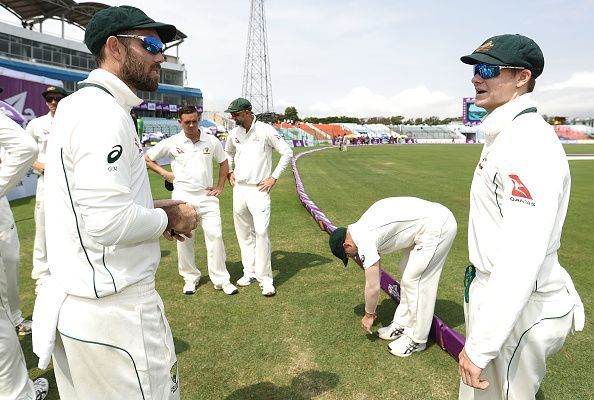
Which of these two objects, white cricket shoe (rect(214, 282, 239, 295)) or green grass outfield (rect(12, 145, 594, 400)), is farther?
white cricket shoe (rect(214, 282, 239, 295))

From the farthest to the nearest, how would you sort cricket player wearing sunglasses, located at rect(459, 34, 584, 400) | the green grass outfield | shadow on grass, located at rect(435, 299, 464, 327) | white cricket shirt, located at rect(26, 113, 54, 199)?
white cricket shirt, located at rect(26, 113, 54, 199) → shadow on grass, located at rect(435, 299, 464, 327) → the green grass outfield → cricket player wearing sunglasses, located at rect(459, 34, 584, 400)

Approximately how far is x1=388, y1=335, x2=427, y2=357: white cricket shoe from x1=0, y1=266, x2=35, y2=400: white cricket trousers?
3044 mm

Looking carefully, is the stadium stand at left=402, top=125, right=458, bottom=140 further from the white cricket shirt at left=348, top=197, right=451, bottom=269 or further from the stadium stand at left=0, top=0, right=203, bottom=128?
the white cricket shirt at left=348, top=197, right=451, bottom=269

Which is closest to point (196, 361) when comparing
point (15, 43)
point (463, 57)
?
point (463, 57)

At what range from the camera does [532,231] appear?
170 centimetres

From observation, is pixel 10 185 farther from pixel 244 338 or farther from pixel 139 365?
pixel 244 338

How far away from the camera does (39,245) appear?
17.1 feet

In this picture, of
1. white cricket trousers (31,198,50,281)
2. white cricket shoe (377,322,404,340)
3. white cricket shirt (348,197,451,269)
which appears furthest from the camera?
white cricket trousers (31,198,50,281)

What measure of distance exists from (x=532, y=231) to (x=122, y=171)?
5.92 feet

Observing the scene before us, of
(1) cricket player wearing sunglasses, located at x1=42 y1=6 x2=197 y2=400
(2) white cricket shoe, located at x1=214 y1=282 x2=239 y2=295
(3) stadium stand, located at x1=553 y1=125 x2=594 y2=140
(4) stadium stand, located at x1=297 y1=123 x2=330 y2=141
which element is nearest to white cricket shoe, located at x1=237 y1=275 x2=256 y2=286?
(2) white cricket shoe, located at x1=214 y1=282 x2=239 y2=295

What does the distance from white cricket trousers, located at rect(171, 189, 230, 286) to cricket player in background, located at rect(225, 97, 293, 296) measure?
0.36 meters

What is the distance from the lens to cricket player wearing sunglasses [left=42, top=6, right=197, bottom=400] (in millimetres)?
1574

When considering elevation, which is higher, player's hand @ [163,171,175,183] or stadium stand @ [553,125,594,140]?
stadium stand @ [553,125,594,140]

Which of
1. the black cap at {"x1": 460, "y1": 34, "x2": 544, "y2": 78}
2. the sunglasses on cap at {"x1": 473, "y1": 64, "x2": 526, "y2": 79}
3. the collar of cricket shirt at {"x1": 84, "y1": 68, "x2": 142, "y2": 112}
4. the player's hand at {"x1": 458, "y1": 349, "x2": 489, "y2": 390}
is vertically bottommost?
the player's hand at {"x1": 458, "y1": 349, "x2": 489, "y2": 390}
